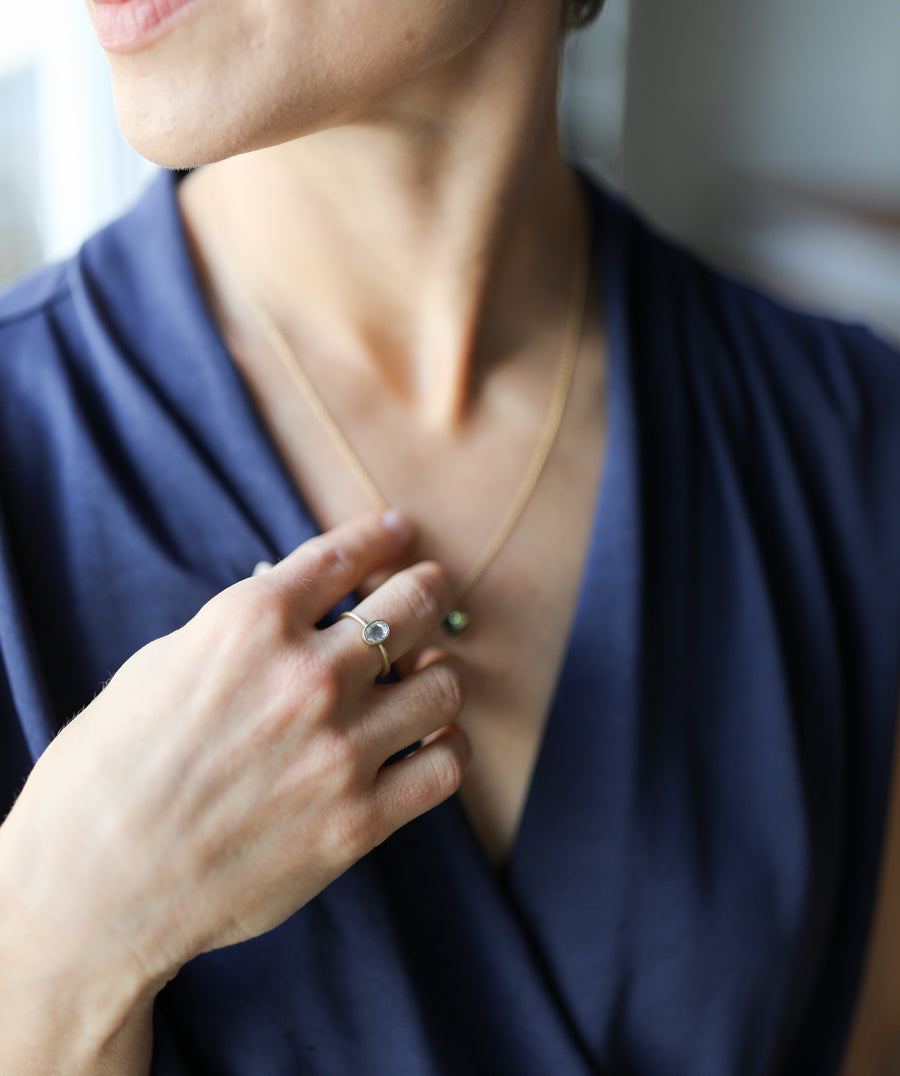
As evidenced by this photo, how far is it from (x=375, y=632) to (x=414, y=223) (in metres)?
0.35

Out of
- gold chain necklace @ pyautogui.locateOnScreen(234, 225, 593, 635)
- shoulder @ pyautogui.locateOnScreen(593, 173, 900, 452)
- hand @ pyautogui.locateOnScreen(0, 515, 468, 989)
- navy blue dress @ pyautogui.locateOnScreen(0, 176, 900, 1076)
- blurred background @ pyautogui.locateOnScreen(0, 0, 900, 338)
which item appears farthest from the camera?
blurred background @ pyautogui.locateOnScreen(0, 0, 900, 338)

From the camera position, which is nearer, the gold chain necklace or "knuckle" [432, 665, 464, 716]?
"knuckle" [432, 665, 464, 716]

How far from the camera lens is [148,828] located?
23.0 inches

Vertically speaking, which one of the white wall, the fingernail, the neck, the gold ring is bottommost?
the white wall

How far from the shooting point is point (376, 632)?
646 millimetres

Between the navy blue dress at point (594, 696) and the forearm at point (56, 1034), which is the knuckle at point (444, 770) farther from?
the forearm at point (56, 1034)

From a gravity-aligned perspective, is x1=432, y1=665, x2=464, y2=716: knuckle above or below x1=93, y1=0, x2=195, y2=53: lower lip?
below

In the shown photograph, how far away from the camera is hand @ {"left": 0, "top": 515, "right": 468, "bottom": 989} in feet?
1.92

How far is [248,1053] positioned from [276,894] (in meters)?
0.15

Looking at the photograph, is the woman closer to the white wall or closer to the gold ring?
the gold ring

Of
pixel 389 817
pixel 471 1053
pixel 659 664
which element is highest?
pixel 389 817

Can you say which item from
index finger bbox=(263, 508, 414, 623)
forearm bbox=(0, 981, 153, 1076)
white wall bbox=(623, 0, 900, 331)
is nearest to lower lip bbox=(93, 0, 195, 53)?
index finger bbox=(263, 508, 414, 623)

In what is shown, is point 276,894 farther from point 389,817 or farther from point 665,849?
point 665,849

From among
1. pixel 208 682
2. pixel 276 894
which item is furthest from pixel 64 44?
pixel 276 894
